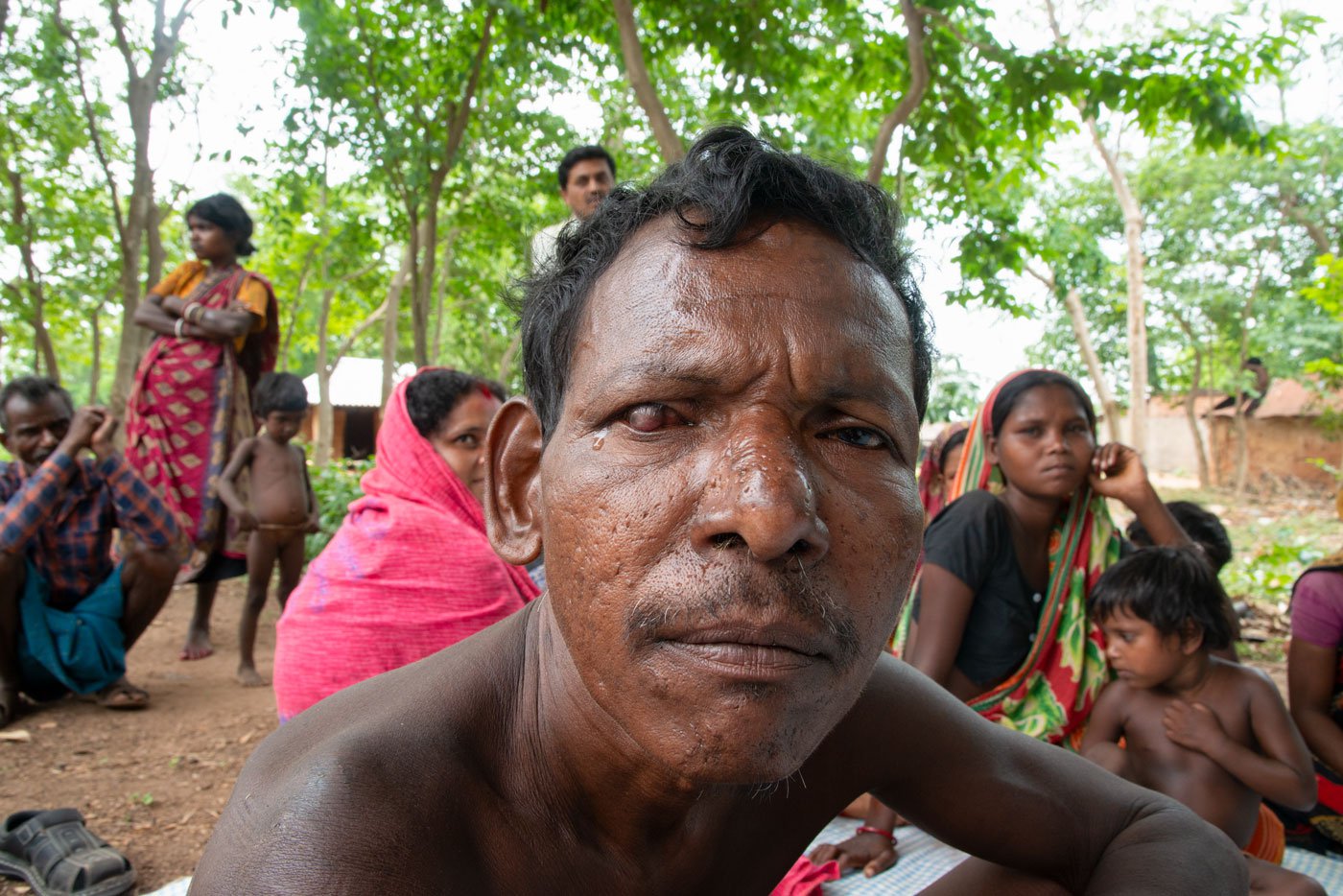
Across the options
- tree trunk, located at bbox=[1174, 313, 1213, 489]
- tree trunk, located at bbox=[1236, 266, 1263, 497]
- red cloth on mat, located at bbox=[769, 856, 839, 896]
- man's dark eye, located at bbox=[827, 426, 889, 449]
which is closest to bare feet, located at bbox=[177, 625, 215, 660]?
red cloth on mat, located at bbox=[769, 856, 839, 896]

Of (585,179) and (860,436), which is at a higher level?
(585,179)

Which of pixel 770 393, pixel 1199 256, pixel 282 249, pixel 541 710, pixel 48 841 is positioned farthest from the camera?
pixel 1199 256

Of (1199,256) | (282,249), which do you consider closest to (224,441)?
(282,249)

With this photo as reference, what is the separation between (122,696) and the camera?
4785mm

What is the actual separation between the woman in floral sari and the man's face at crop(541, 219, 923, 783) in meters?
2.15

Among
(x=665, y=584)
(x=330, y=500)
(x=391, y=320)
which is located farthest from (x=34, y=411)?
(x=391, y=320)

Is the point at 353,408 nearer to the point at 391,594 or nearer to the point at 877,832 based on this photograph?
the point at 391,594

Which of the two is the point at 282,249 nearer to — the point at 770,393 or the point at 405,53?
the point at 405,53

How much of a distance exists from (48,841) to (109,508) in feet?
7.95

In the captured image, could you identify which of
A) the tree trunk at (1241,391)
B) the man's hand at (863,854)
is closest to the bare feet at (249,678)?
the man's hand at (863,854)

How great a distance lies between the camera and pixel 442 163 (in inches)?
308

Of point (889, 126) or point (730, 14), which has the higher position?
point (730, 14)

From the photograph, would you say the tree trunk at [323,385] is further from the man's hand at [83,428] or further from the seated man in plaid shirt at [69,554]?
the man's hand at [83,428]

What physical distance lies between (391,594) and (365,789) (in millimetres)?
1817
